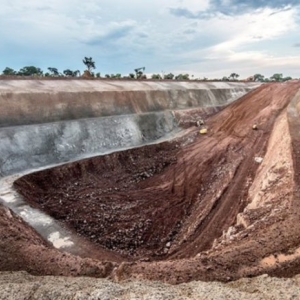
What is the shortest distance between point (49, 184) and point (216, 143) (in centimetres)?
1053

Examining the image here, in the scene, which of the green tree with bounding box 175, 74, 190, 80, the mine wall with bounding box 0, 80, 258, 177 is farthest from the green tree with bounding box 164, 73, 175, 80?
the mine wall with bounding box 0, 80, 258, 177

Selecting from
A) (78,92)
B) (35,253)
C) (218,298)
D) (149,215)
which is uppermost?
(78,92)

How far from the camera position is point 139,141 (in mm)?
21641

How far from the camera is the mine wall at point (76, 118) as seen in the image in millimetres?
16984

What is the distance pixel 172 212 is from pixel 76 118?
997cm

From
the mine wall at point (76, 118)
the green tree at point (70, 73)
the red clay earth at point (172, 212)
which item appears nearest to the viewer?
the red clay earth at point (172, 212)

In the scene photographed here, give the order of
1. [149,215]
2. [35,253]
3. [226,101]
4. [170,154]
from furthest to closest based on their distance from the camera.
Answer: [226,101], [170,154], [149,215], [35,253]

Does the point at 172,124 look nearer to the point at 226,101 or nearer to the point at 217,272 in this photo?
the point at 226,101

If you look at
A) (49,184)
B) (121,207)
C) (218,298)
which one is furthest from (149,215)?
(218,298)

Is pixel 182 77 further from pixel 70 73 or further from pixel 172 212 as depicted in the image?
pixel 172 212

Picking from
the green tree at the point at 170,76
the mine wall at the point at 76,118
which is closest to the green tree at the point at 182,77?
the green tree at the point at 170,76

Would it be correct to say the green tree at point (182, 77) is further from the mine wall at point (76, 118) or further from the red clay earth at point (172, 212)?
the red clay earth at point (172, 212)

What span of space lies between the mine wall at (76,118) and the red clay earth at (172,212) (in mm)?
1483

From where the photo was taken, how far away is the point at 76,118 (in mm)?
20484
